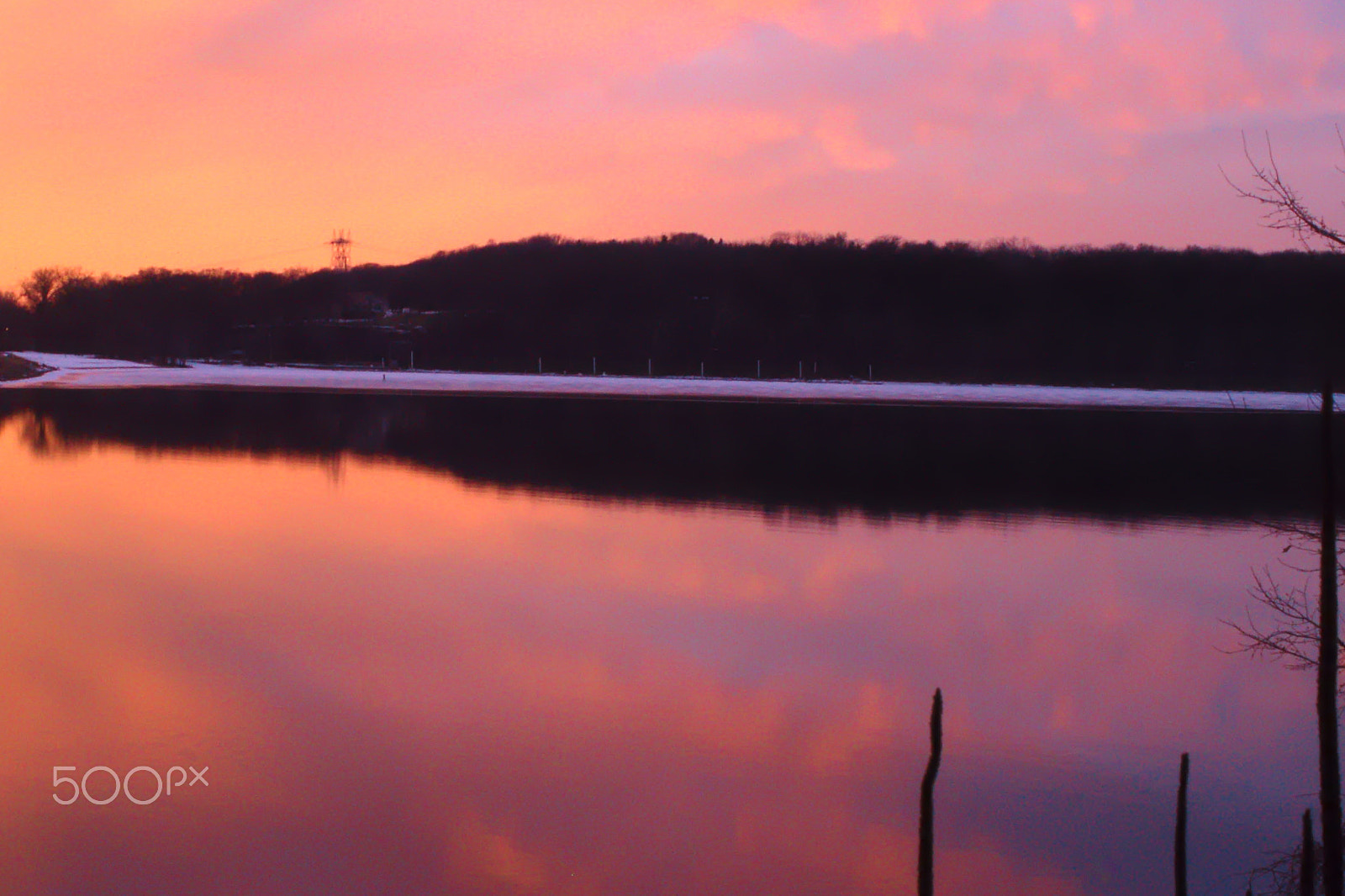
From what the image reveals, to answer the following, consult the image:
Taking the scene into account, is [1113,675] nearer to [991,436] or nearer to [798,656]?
[798,656]

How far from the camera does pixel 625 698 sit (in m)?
9.16

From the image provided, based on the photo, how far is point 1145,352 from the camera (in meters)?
87.3

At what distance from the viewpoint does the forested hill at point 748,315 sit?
280 ft

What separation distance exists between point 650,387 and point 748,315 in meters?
43.5

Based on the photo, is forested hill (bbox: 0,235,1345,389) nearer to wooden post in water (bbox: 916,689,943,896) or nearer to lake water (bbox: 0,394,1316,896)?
lake water (bbox: 0,394,1316,896)

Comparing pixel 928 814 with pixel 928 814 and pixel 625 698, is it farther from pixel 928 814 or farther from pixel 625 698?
pixel 625 698

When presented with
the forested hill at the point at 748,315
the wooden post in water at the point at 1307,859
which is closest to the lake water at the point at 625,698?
the wooden post in water at the point at 1307,859

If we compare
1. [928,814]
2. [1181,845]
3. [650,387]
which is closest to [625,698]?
[928,814]

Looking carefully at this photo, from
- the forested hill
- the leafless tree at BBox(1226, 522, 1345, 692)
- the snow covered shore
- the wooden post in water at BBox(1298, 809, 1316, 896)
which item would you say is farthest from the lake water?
the forested hill

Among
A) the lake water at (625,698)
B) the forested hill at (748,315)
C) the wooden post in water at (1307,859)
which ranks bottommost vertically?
the lake water at (625,698)

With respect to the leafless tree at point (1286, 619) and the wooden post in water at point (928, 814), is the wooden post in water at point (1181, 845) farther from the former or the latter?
the leafless tree at point (1286, 619)

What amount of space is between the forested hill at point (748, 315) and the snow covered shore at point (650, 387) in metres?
11.7

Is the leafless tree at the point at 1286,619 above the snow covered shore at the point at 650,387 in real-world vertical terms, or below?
below

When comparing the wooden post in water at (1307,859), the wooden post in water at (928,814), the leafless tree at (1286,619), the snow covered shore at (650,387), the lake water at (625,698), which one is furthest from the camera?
the snow covered shore at (650,387)
